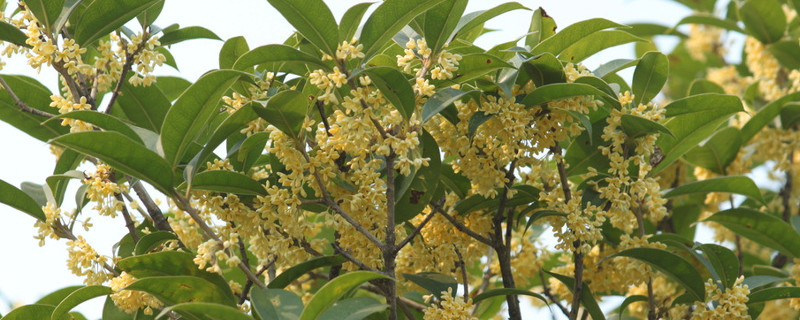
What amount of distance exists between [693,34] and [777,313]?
225 cm

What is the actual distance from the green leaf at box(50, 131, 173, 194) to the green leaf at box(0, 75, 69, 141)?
0.72 m

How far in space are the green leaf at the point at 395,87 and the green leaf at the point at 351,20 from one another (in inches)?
5.7

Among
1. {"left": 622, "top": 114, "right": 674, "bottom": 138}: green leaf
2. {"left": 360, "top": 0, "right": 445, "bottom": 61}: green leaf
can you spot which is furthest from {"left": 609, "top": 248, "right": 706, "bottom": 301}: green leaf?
{"left": 360, "top": 0, "right": 445, "bottom": 61}: green leaf

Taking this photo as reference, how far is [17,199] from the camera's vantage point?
1999 millimetres

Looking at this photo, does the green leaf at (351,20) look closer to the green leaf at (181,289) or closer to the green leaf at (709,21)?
the green leaf at (181,289)

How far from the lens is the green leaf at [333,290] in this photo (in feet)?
5.14

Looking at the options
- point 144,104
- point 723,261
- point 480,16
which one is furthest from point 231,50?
point 723,261

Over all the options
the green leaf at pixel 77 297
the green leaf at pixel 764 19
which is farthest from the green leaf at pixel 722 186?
the green leaf at pixel 77 297

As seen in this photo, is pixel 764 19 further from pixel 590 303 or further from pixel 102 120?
pixel 102 120

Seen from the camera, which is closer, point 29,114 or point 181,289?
point 181,289

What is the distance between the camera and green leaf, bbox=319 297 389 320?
161cm

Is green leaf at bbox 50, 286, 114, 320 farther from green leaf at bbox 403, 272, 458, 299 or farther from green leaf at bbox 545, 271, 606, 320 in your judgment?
green leaf at bbox 545, 271, 606, 320

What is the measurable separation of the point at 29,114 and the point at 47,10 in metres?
0.43

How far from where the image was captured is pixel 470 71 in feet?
6.17
